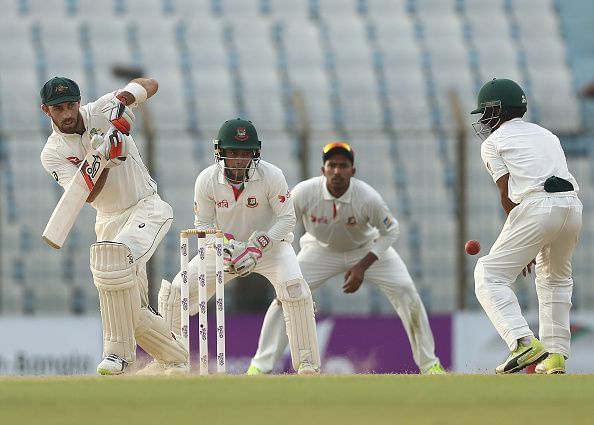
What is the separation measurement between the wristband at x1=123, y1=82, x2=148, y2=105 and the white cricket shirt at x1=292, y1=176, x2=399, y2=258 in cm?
209

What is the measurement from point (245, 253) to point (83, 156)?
1161 mm

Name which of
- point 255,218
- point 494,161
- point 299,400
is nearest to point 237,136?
point 255,218

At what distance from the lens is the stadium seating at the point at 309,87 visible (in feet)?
44.2

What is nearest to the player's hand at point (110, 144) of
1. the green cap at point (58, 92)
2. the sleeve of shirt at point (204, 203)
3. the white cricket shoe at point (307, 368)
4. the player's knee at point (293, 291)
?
the green cap at point (58, 92)

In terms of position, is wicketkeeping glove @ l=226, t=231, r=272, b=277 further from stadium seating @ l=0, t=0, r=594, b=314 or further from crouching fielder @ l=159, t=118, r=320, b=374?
stadium seating @ l=0, t=0, r=594, b=314

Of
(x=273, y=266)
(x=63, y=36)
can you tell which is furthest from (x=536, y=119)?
(x=273, y=266)

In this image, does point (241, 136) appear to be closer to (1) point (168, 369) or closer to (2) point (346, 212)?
(1) point (168, 369)

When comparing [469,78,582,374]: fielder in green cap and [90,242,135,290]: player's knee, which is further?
[469,78,582,374]: fielder in green cap

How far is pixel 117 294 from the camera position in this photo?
23.2ft

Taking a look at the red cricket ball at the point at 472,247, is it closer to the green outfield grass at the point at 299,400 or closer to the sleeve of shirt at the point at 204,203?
the green outfield grass at the point at 299,400

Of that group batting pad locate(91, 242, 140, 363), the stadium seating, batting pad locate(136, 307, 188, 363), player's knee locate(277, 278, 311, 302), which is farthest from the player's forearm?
the stadium seating

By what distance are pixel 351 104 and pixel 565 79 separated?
3418 mm

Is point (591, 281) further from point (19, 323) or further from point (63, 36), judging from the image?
point (63, 36)

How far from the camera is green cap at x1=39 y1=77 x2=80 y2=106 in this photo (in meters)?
7.00
